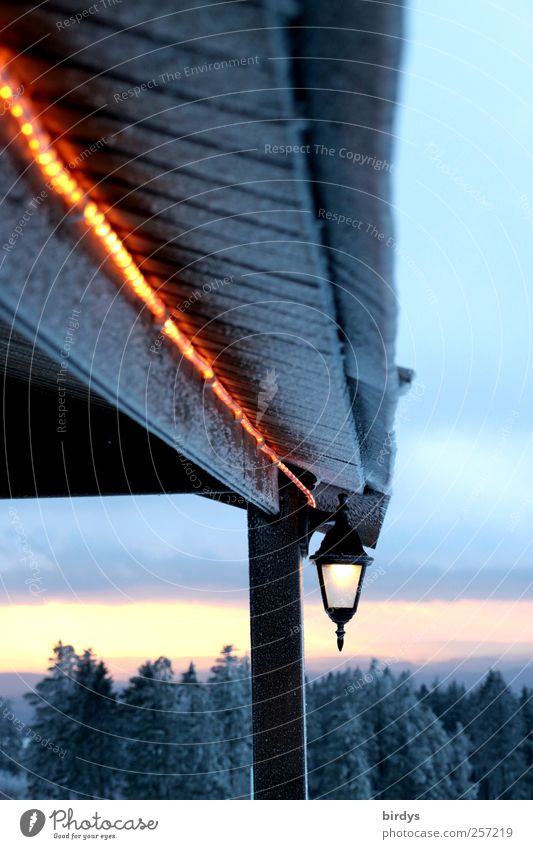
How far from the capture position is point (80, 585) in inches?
832

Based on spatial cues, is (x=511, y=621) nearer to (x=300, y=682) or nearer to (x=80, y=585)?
(x=300, y=682)

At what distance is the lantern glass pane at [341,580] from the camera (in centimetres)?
342

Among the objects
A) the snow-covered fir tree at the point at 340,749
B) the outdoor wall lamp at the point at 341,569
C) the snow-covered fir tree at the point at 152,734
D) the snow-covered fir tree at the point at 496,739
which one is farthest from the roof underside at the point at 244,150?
the snow-covered fir tree at the point at 340,749

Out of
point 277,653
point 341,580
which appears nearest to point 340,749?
point 277,653

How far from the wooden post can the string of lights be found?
152 centimetres

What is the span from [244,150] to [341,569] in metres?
2.40

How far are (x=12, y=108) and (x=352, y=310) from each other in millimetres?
667

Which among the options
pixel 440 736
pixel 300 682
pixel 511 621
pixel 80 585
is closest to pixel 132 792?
pixel 440 736

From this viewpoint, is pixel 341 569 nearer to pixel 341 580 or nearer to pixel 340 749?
pixel 341 580

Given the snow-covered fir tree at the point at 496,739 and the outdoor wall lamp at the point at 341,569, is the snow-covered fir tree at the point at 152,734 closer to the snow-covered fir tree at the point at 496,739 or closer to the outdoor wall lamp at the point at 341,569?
the snow-covered fir tree at the point at 496,739

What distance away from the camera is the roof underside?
3.06 ft

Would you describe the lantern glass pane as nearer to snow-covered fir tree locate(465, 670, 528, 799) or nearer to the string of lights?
the string of lights

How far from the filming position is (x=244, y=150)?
120cm

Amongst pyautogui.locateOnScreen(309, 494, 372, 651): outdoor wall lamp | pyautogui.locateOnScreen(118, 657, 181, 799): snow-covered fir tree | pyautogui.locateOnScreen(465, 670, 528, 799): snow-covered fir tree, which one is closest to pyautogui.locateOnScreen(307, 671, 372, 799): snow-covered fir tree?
pyautogui.locateOnScreen(465, 670, 528, 799): snow-covered fir tree
